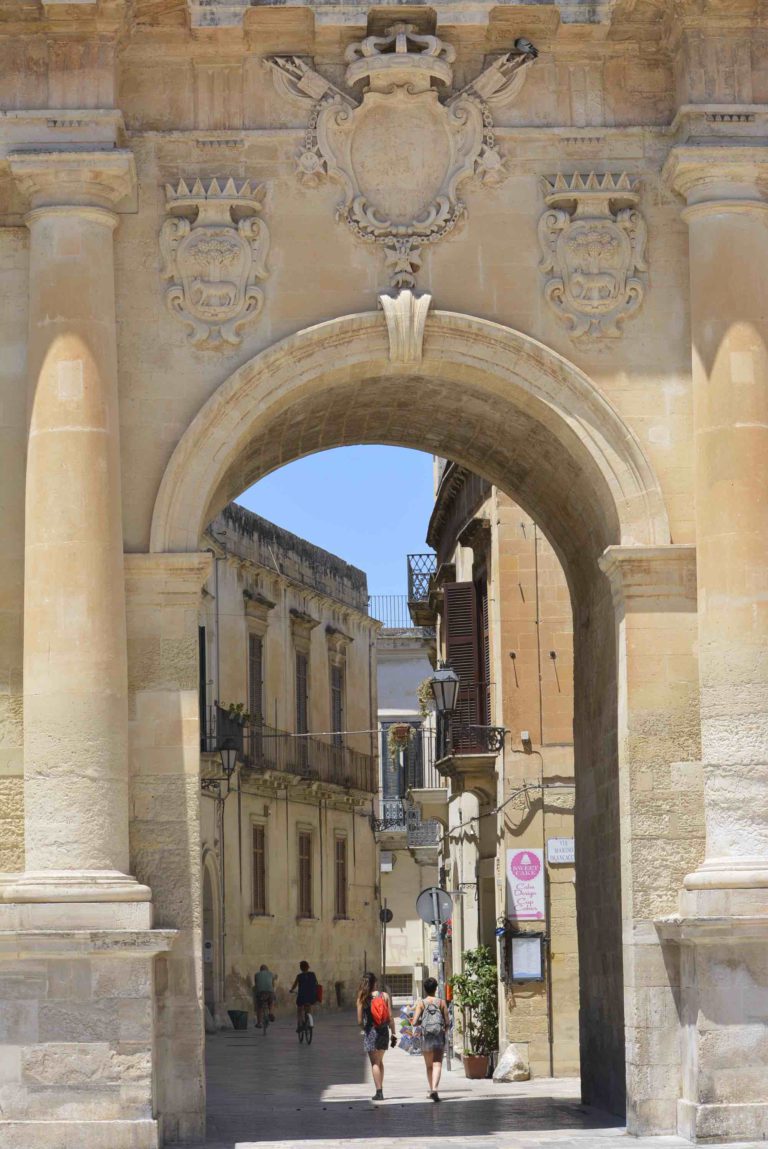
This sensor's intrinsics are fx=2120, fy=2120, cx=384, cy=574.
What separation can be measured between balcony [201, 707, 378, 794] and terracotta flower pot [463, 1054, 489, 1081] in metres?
12.1

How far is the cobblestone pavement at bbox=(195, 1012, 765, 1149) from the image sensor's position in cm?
1619

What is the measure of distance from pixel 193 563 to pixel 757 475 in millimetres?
4474

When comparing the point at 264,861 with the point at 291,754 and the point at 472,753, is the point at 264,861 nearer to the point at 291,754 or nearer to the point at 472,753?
the point at 291,754

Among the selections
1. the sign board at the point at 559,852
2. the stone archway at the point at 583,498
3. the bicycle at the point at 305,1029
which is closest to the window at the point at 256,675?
the bicycle at the point at 305,1029

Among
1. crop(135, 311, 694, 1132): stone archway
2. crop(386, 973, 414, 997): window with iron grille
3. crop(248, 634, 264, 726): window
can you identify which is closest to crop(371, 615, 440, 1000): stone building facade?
crop(386, 973, 414, 997): window with iron grille

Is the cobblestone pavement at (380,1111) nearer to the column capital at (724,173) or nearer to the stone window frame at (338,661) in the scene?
the column capital at (724,173)

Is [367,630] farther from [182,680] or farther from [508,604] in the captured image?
[182,680]

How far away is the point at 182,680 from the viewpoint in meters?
16.7

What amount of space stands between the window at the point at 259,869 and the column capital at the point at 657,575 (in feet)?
79.9

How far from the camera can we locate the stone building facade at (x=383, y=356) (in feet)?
52.7

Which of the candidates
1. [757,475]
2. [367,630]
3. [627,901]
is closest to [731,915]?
[627,901]

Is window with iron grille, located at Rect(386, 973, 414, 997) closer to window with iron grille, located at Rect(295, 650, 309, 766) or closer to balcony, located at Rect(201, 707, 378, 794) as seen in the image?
balcony, located at Rect(201, 707, 378, 794)

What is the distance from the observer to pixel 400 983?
58.0 m

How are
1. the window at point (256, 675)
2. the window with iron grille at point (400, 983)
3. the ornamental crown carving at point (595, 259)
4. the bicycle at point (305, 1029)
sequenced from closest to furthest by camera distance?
the ornamental crown carving at point (595, 259)
the bicycle at point (305, 1029)
the window at point (256, 675)
the window with iron grille at point (400, 983)
